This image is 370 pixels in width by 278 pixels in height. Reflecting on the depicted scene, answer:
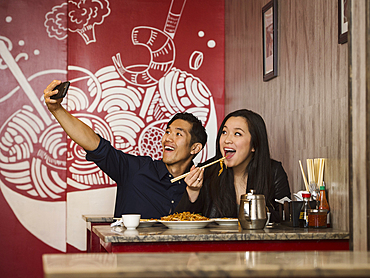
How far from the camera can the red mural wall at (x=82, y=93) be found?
391cm

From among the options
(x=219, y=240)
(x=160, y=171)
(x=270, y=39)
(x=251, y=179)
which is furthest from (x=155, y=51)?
(x=219, y=240)

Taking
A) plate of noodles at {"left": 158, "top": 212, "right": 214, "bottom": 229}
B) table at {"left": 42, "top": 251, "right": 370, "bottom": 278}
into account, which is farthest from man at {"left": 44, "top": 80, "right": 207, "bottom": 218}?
table at {"left": 42, "top": 251, "right": 370, "bottom": 278}

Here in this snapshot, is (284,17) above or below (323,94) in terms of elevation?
above

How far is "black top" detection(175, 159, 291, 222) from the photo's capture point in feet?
7.90

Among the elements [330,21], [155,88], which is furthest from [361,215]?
[155,88]

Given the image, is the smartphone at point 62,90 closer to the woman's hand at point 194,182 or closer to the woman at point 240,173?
the woman's hand at point 194,182

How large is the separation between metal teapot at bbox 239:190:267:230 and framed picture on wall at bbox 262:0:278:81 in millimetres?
1228

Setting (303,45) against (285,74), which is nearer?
(303,45)

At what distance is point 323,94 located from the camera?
7.77ft

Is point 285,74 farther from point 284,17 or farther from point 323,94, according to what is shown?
point 323,94

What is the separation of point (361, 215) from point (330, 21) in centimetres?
112

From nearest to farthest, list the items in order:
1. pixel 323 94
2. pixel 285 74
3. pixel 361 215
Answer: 1. pixel 361 215
2. pixel 323 94
3. pixel 285 74

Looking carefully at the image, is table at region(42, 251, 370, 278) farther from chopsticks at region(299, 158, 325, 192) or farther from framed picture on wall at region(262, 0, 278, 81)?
framed picture on wall at region(262, 0, 278, 81)

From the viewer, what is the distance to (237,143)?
2.50 m
